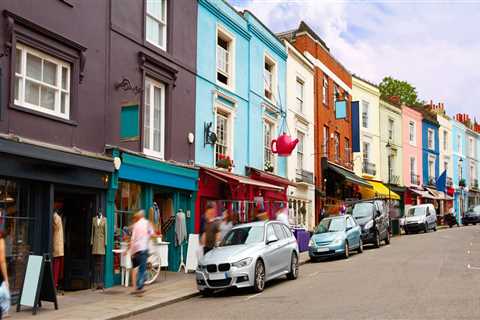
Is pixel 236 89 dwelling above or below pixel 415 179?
above

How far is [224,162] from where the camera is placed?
19.8 m

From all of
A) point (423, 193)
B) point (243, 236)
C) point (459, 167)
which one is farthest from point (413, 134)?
point (243, 236)

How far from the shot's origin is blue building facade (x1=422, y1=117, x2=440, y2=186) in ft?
157

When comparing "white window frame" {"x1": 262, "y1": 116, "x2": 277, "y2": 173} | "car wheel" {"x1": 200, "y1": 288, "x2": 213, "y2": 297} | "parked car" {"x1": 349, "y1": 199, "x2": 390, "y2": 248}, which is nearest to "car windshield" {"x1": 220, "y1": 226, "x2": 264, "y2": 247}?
"car wheel" {"x1": 200, "y1": 288, "x2": 213, "y2": 297}

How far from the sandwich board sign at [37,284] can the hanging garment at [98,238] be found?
8.99 feet

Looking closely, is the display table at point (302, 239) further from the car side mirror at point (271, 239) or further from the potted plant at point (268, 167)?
the car side mirror at point (271, 239)

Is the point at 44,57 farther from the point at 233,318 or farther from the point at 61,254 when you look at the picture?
the point at 233,318

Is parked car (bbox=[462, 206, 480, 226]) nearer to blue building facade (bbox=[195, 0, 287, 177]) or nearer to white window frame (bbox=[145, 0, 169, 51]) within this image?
blue building facade (bbox=[195, 0, 287, 177])

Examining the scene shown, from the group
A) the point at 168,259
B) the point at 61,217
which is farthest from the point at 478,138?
the point at 61,217

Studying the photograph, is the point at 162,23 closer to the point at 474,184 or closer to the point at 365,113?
the point at 365,113

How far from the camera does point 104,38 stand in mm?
14344

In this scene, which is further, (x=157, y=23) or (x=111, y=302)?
(x=157, y=23)

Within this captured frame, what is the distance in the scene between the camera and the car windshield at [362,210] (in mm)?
24578

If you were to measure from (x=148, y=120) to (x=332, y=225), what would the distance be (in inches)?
333
